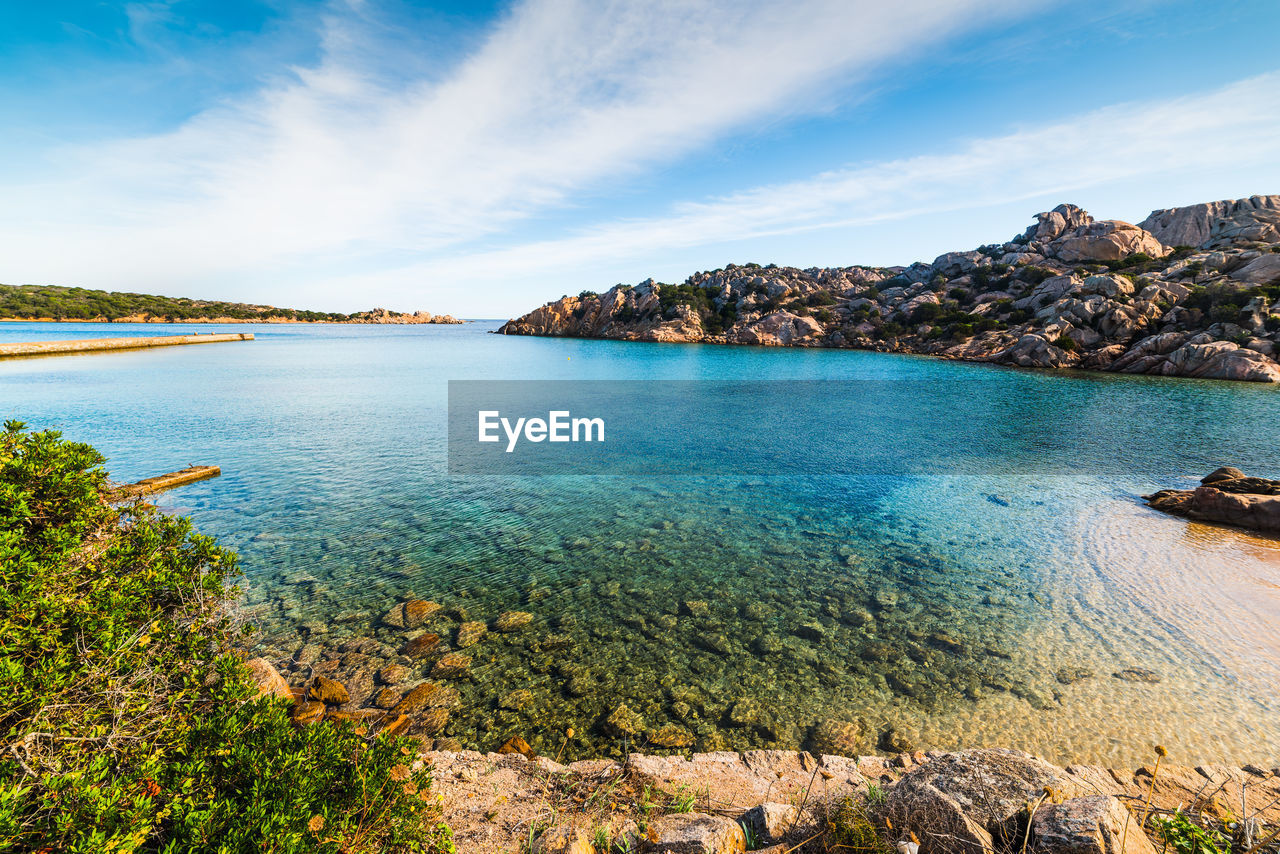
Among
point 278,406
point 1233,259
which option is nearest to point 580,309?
point 278,406

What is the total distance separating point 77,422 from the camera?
A: 32031 millimetres

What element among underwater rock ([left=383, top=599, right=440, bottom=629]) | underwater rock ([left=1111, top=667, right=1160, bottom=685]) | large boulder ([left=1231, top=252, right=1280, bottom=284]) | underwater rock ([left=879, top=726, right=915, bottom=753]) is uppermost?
large boulder ([left=1231, top=252, right=1280, bottom=284])

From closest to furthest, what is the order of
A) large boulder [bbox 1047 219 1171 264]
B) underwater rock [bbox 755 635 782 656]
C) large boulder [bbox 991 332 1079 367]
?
1. underwater rock [bbox 755 635 782 656]
2. large boulder [bbox 991 332 1079 367]
3. large boulder [bbox 1047 219 1171 264]

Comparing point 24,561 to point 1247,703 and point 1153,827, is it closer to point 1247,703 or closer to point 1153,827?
point 1153,827

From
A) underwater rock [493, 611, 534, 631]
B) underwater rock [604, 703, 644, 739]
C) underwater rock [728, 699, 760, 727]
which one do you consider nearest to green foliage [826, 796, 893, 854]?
underwater rock [728, 699, 760, 727]

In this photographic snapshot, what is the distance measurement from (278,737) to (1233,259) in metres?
136

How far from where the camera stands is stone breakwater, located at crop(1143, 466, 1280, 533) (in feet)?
63.4

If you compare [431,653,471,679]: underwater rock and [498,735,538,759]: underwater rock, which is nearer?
[498,735,538,759]: underwater rock

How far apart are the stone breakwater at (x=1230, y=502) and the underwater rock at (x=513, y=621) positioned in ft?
90.4

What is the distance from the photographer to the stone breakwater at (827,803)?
510cm

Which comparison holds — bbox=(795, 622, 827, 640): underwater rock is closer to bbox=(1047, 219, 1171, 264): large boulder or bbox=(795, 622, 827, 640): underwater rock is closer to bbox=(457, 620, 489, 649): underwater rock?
bbox=(457, 620, 489, 649): underwater rock

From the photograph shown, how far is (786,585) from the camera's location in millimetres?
15297

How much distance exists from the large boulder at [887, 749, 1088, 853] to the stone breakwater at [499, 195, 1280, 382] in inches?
3472

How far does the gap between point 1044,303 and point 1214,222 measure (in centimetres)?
6043
